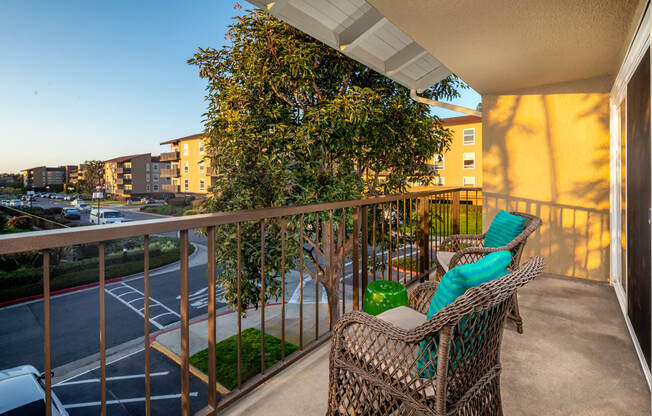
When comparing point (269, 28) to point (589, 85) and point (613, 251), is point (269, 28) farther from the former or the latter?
point (613, 251)

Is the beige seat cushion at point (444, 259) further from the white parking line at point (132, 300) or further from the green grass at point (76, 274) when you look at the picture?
the green grass at point (76, 274)

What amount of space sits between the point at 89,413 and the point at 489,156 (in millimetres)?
7659

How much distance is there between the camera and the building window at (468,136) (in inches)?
764

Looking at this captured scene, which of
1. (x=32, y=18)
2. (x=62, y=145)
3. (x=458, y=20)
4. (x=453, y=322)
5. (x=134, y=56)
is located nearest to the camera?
(x=453, y=322)

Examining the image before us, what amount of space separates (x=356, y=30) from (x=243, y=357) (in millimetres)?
6226

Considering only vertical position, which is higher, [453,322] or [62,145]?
[62,145]

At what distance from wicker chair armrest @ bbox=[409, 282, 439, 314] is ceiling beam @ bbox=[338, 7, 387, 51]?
2274mm

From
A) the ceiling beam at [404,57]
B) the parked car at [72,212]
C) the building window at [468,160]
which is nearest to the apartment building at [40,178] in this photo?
the parked car at [72,212]

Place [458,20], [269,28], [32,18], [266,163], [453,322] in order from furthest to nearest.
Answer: [32,18] → [269,28] → [266,163] → [458,20] → [453,322]

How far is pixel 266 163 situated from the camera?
4.17 m

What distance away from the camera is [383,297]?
220cm

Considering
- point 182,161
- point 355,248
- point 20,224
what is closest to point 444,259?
point 355,248

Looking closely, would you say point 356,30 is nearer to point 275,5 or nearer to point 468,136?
point 275,5

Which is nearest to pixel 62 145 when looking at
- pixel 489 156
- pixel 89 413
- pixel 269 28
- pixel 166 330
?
pixel 166 330
